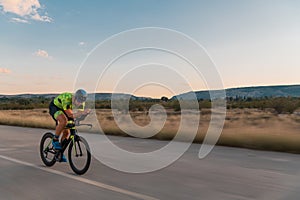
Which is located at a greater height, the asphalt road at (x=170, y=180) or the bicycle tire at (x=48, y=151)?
the bicycle tire at (x=48, y=151)

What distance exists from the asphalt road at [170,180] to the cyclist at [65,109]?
2.36 feet

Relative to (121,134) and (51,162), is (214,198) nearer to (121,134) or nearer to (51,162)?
(51,162)

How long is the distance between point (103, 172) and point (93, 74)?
2215 mm

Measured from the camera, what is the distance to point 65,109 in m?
6.10

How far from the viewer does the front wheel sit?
5.95m

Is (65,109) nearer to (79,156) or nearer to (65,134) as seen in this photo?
(65,134)

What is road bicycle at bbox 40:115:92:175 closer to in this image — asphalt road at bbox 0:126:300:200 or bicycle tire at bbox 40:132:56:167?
asphalt road at bbox 0:126:300:200

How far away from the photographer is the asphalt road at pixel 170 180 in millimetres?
4709

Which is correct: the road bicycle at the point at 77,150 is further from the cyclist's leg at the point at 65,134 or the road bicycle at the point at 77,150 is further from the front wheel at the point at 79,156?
the cyclist's leg at the point at 65,134

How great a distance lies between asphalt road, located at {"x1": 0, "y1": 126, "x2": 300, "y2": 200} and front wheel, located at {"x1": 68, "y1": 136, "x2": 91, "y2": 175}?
0.16 metres

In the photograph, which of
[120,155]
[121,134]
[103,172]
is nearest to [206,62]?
[120,155]

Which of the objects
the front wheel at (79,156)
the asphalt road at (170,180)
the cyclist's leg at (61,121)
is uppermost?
the cyclist's leg at (61,121)

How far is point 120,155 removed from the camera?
830 cm

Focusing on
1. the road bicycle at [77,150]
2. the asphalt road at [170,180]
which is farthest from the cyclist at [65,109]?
the asphalt road at [170,180]
